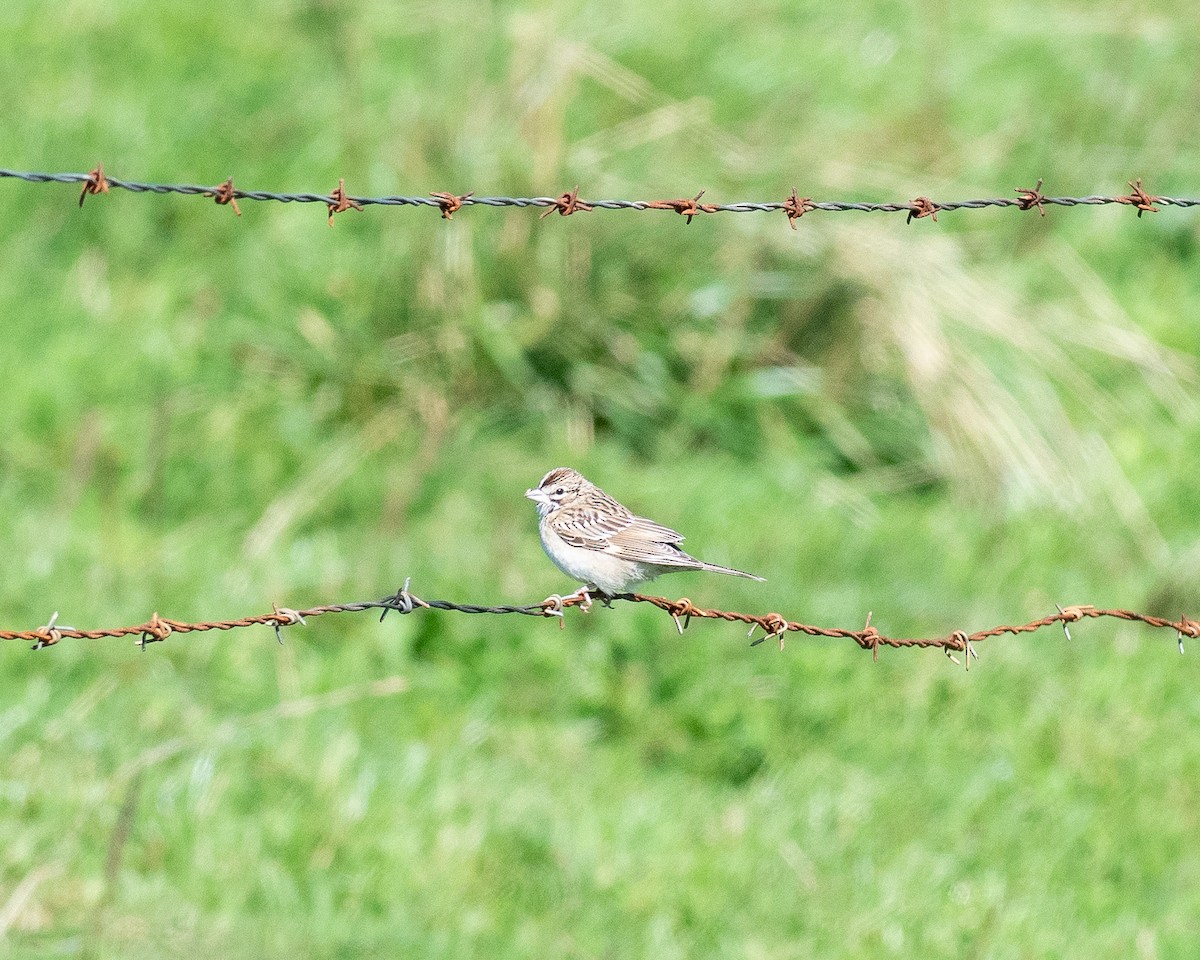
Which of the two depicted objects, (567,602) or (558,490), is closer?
(567,602)

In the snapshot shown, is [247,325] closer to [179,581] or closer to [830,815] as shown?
[179,581]

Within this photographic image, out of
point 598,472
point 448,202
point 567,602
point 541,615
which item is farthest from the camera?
point 598,472

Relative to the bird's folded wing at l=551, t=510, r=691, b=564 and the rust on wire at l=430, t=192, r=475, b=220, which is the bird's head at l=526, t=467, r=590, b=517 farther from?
the rust on wire at l=430, t=192, r=475, b=220

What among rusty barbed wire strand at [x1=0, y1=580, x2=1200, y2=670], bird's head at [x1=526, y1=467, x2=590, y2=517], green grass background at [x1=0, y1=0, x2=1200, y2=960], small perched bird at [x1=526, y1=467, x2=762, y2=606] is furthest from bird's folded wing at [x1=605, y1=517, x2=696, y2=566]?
green grass background at [x1=0, y1=0, x2=1200, y2=960]

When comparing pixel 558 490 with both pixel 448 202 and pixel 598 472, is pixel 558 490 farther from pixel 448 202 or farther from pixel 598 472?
pixel 598 472

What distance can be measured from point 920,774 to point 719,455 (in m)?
2.84

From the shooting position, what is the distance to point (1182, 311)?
11516mm

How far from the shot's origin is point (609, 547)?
5.68 m

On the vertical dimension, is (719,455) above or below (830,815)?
above

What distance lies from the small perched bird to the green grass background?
1200mm

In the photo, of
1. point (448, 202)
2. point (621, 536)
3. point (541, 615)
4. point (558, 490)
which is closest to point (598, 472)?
point (558, 490)

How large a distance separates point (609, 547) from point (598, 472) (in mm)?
3895

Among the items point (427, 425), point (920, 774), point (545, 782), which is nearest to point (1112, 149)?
point (427, 425)

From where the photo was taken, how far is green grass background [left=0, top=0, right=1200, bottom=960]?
6812 mm
